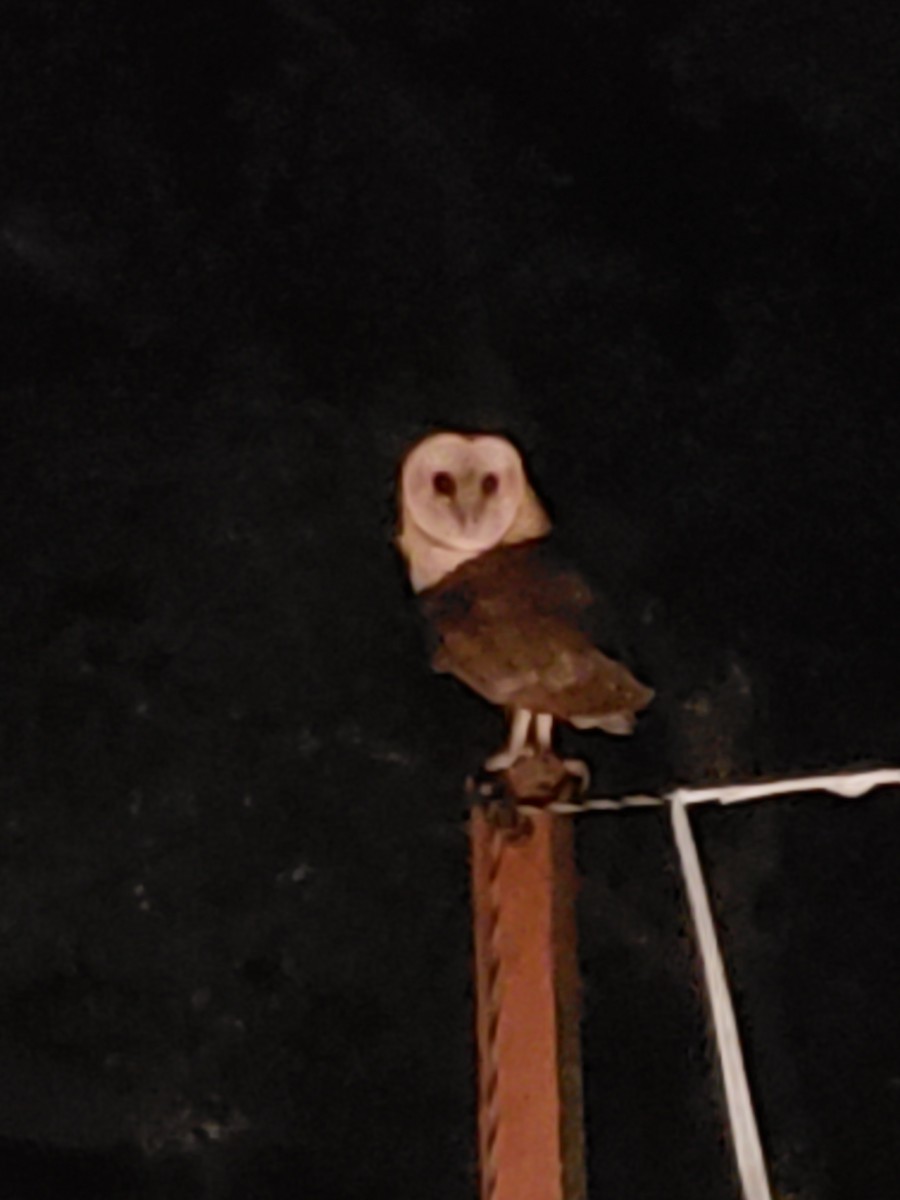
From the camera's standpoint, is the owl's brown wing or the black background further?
the black background

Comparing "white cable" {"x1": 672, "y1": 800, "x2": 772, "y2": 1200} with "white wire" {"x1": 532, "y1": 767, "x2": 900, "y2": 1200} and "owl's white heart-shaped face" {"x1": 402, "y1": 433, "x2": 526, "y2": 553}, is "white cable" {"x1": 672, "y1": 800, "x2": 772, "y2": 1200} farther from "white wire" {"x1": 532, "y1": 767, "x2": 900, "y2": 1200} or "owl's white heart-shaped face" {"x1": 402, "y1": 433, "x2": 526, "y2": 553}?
"owl's white heart-shaped face" {"x1": 402, "y1": 433, "x2": 526, "y2": 553}

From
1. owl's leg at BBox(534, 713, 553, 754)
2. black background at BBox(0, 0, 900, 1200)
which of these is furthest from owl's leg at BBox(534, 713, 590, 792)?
black background at BBox(0, 0, 900, 1200)

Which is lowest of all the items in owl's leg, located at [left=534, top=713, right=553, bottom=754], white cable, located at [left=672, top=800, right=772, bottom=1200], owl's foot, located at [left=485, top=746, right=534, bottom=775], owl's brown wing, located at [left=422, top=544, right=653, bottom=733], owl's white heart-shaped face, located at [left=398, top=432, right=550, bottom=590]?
white cable, located at [left=672, top=800, right=772, bottom=1200]

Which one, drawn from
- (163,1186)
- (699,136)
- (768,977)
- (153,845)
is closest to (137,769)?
(153,845)

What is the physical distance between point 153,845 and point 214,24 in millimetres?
367

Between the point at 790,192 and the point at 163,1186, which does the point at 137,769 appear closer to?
the point at 163,1186

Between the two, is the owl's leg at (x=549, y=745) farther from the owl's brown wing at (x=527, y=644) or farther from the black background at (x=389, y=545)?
the black background at (x=389, y=545)

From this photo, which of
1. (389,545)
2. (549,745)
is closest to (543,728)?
(549,745)

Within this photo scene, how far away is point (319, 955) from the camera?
0.76 metres

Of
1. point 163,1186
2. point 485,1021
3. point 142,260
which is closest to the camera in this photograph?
point 485,1021

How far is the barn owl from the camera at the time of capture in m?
0.61

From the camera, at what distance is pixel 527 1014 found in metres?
0.57

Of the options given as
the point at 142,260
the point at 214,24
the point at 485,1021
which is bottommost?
the point at 485,1021

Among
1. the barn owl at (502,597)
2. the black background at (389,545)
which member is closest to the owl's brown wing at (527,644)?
the barn owl at (502,597)
